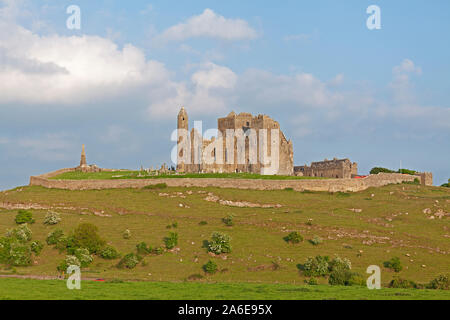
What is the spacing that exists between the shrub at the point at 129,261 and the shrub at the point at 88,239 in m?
3.75

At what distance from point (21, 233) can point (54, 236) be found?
3.52 meters

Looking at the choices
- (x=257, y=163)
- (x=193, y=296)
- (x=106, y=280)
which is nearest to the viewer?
(x=193, y=296)

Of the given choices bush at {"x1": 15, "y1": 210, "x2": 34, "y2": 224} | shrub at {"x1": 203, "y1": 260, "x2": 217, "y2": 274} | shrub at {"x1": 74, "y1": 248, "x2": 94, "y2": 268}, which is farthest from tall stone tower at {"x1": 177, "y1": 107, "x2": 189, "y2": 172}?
shrub at {"x1": 203, "y1": 260, "x2": 217, "y2": 274}

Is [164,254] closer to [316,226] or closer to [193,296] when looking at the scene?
[316,226]

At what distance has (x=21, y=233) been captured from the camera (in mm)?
57875

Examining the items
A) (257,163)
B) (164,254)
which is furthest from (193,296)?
(257,163)

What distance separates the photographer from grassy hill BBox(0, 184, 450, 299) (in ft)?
165

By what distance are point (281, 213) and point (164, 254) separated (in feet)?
60.6

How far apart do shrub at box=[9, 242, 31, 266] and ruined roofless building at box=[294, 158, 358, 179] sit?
61751mm

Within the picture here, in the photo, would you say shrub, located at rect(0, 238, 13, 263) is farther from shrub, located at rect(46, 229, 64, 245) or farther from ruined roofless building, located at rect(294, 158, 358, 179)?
ruined roofless building, located at rect(294, 158, 358, 179)

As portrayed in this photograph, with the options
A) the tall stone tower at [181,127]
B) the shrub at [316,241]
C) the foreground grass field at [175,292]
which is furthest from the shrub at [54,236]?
the tall stone tower at [181,127]

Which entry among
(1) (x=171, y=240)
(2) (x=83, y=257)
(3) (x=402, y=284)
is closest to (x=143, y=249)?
(1) (x=171, y=240)
